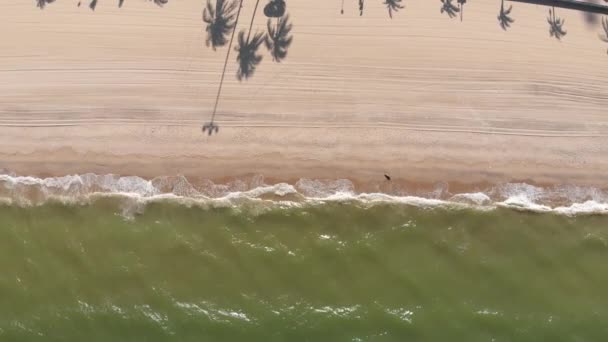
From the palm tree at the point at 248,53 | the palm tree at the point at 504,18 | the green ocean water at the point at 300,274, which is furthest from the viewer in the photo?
the palm tree at the point at 504,18

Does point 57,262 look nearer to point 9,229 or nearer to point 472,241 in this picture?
point 9,229

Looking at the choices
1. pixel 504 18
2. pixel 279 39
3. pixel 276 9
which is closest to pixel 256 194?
pixel 279 39

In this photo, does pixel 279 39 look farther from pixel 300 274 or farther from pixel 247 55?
pixel 300 274

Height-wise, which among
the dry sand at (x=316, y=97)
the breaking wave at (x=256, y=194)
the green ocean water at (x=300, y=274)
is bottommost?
the green ocean water at (x=300, y=274)

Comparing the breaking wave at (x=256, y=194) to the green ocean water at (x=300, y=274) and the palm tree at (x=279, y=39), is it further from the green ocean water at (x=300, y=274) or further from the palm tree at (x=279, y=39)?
the palm tree at (x=279, y=39)

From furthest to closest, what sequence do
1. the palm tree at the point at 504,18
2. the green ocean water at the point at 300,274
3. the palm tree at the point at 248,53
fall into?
the palm tree at the point at 504,18
the palm tree at the point at 248,53
the green ocean water at the point at 300,274

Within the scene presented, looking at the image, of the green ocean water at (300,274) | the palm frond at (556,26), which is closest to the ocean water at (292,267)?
the green ocean water at (300,274)

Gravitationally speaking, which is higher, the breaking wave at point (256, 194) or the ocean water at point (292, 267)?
the breaking wave at point (256, 194)
